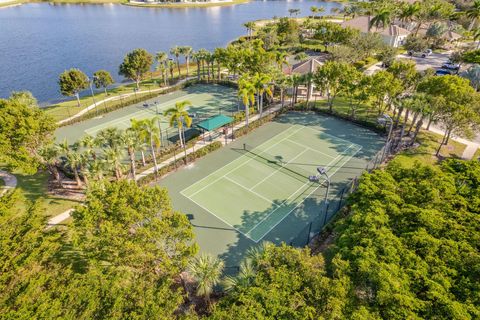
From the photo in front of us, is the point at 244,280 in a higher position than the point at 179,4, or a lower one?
lower

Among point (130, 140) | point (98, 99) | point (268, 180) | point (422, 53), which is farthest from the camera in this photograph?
point (422, 53)

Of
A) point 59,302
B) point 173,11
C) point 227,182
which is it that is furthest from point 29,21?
point 59,302

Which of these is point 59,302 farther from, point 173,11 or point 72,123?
point 173,11

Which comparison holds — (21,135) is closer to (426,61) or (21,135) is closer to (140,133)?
(140,133)

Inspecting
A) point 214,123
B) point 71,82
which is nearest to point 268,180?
→ point 214,123

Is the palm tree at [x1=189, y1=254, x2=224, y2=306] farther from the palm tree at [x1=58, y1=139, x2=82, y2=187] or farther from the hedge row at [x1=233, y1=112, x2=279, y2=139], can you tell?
the hedge row at [x1=233, y1=112, x2=279, y2=139]

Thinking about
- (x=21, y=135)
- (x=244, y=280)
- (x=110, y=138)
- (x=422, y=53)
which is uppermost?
(x=21, y=135)
